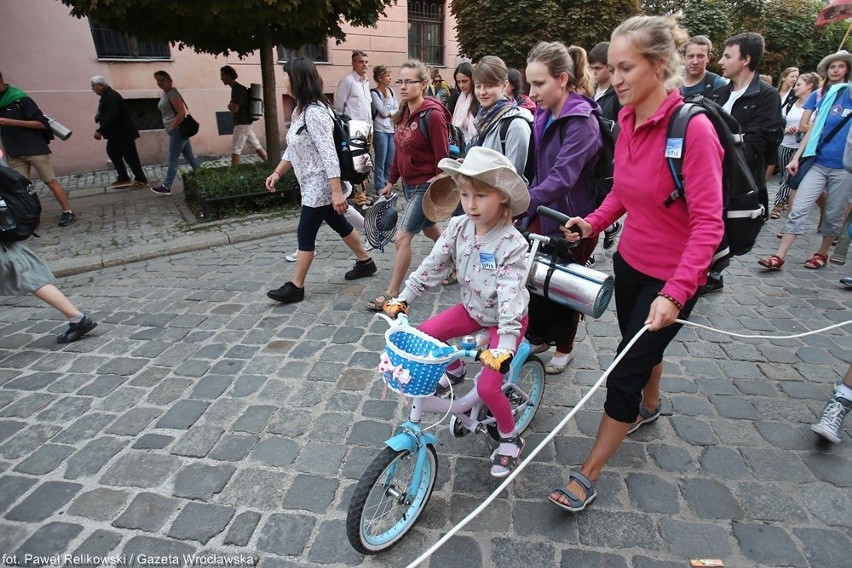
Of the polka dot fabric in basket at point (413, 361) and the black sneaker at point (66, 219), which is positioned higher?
the polka dot fabric in basket at point (413, 361)

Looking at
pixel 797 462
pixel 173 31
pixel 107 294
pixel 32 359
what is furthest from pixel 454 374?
pixel 173 31

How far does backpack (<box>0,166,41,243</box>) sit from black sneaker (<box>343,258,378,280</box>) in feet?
8.73

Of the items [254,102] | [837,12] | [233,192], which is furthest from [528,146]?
[837,12]

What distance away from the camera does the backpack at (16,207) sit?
3734 mm

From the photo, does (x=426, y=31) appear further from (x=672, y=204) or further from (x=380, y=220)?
(x=672, y=204)

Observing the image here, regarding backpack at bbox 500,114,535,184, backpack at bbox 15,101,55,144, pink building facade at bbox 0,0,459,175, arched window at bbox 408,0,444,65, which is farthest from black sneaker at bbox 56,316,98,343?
arched window at bbox 408,0,444,65

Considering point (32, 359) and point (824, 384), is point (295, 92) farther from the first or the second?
point (824, 384)

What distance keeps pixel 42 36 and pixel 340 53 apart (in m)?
6.89

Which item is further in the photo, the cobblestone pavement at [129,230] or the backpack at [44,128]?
the backpack at [44,128]

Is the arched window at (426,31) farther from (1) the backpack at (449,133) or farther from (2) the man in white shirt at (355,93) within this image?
(1) the backpack at (449,133)

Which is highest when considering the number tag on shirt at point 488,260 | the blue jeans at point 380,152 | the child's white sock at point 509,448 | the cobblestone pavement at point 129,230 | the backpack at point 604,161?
the backpack at point 604,161

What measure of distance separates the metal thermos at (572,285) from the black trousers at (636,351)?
127 millimetres

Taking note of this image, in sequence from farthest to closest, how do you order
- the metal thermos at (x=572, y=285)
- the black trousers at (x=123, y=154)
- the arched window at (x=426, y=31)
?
the arched window at (x=426, y=31)
the black trousers at (x=123, y=154)
the metal thermos at (x=572, y=285)

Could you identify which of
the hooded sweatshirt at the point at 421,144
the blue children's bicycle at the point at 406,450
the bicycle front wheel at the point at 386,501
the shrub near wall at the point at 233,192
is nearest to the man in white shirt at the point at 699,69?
the hooded sweatshirt at the point at 421,144
